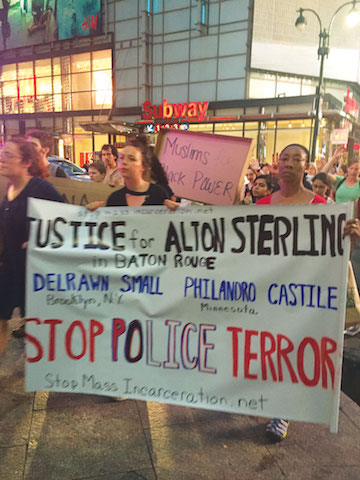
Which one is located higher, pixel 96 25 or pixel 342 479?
pixel 96 25

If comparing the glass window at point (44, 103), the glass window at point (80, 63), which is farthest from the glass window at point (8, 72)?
the glass window at point (80, 63)

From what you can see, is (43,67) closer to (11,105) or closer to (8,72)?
(8,72)

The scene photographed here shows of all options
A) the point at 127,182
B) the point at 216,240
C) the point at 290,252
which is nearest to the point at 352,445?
the point at 290,252

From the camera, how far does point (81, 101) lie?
90.9 ft

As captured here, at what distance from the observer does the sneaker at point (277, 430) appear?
2.68 m

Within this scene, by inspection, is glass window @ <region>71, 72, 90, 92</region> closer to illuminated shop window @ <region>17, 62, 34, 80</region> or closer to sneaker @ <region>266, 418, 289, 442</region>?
illuminated shop window @ <region>17, 62, 34, 80</region>

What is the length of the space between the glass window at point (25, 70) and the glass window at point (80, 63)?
12.8ft

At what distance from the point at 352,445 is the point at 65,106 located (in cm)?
2918

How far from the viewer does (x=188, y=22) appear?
A: 23.4m

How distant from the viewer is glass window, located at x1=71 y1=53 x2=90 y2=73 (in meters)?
27.1

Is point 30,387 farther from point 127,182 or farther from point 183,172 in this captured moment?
point 183,172

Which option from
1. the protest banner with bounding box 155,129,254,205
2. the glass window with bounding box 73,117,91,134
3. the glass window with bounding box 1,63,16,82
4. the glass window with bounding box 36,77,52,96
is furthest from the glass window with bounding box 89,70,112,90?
the protest banner with bounding box 155,129,254,205

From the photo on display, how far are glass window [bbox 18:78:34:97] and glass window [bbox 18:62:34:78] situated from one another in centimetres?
34

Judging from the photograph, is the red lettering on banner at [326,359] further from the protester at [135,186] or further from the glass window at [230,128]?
the glass window at [230,128]
